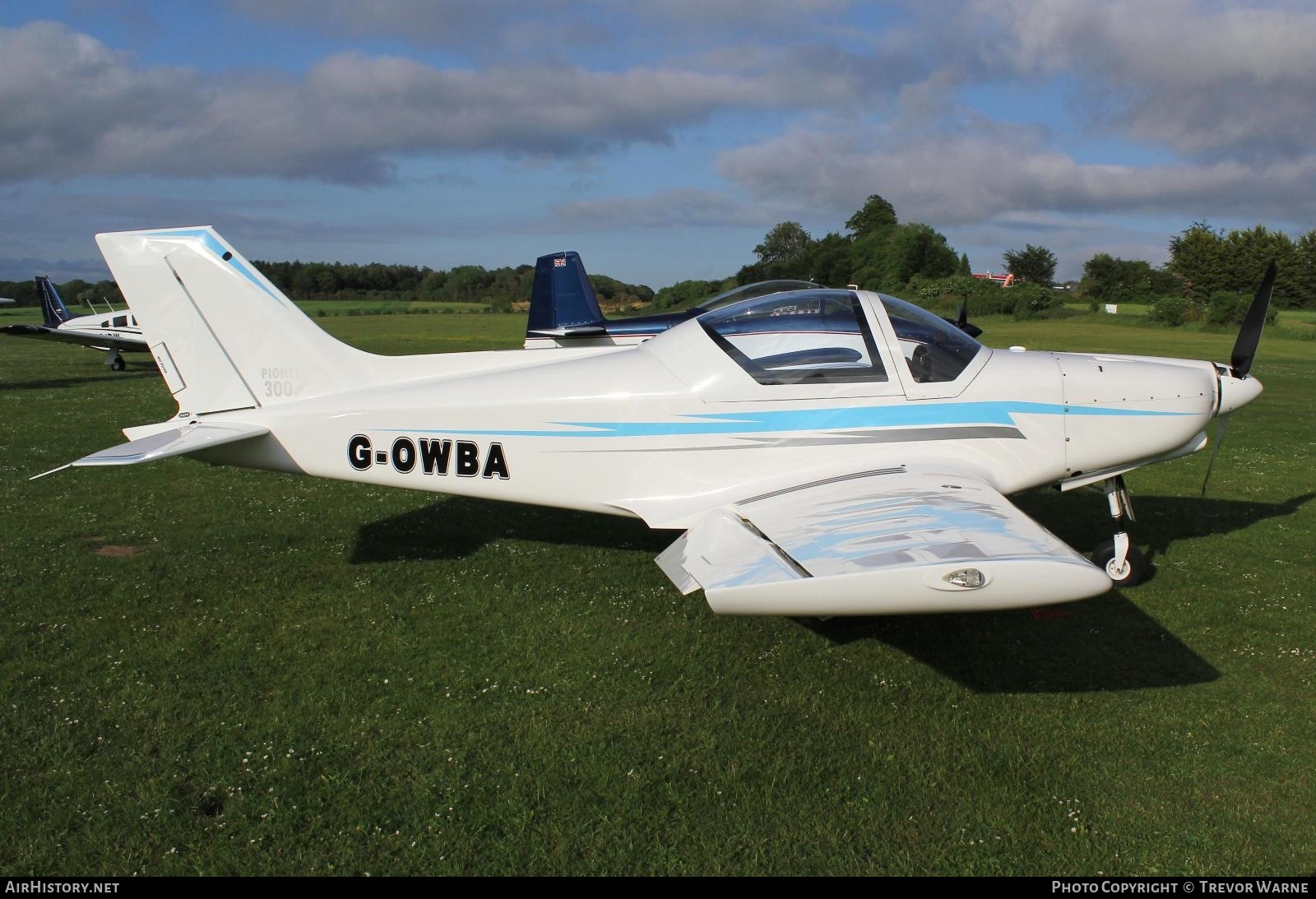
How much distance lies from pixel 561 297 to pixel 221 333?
10176 mm

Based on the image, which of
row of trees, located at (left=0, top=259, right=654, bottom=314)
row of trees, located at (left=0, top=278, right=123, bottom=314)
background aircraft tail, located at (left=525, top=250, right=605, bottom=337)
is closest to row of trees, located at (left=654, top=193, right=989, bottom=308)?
background aircraft tail, located at (left=525, top=250, right=605, bottom=337)

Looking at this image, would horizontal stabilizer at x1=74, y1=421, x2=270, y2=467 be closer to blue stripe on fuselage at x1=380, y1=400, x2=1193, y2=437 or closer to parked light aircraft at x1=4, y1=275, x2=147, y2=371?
blue stripe on fuselage at x1=380, y1=400, x2=1193, y2=437

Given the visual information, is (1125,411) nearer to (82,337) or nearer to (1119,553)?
(1119,553)

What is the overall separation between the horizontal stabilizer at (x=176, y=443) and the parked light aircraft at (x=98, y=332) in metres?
22.9

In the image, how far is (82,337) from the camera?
2686 centimetres

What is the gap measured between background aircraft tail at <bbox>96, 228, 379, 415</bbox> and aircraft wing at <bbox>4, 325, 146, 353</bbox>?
22885 mm

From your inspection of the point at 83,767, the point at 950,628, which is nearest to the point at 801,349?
the point at 950,628

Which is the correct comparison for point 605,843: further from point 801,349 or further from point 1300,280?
point 1300,280

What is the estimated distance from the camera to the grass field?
316 centimetres

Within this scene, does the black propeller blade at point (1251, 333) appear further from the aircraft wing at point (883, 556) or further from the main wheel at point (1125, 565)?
the aircraft wing at point (883, 556)

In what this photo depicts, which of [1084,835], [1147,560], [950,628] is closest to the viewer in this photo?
[1084,835]

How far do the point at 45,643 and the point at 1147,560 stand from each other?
7.25 meters

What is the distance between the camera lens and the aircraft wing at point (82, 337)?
2592 centimetres
